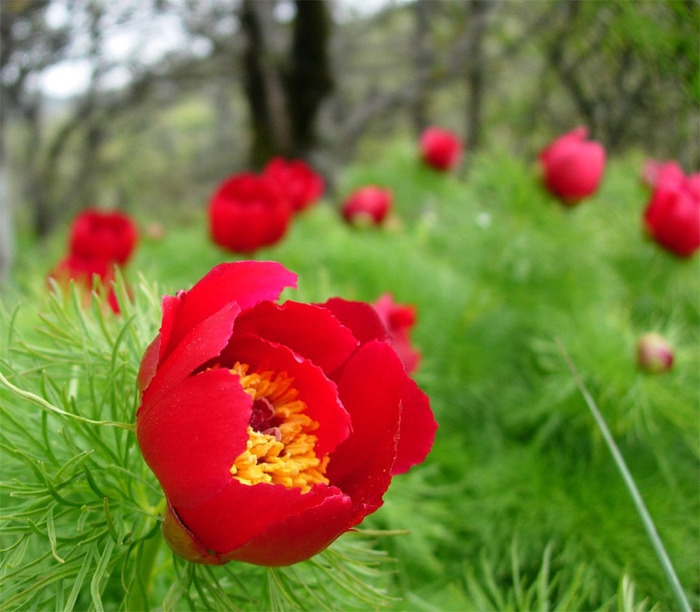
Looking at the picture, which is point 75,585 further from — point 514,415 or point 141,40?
point 141,40

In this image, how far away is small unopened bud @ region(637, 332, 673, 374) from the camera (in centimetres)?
68

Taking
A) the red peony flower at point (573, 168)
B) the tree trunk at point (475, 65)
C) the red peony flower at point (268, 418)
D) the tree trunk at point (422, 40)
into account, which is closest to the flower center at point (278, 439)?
the red peony flower at point (268, 418)

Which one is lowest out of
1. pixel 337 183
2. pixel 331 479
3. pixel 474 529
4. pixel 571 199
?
pixel 337 183

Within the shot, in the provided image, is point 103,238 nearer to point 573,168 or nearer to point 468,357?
point 468,357

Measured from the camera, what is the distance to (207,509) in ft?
0.90

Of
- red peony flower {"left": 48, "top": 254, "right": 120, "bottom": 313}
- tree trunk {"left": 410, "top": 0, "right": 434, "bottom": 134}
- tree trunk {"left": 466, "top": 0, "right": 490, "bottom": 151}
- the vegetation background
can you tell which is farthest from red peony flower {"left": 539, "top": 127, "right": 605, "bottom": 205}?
tree trunk {"left": 410, "top": 0, "right": 434, "bottom": 134}

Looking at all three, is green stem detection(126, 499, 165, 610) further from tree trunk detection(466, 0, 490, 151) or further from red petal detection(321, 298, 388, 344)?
tree trunk detection(466, 0, 490, 151)

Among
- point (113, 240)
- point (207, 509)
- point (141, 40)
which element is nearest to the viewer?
point (207, 509)

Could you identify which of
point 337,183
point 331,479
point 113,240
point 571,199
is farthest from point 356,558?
point 337,183

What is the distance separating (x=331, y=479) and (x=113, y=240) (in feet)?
2.58

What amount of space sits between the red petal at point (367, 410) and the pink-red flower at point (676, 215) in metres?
0.62

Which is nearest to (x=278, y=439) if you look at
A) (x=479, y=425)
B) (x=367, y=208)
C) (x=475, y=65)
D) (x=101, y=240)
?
(x=479, y=425)

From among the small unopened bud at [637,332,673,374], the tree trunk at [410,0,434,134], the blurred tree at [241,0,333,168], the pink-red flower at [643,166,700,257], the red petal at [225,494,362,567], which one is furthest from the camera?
the tree trunk at [410,0,434,134]

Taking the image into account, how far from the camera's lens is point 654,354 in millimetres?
678
